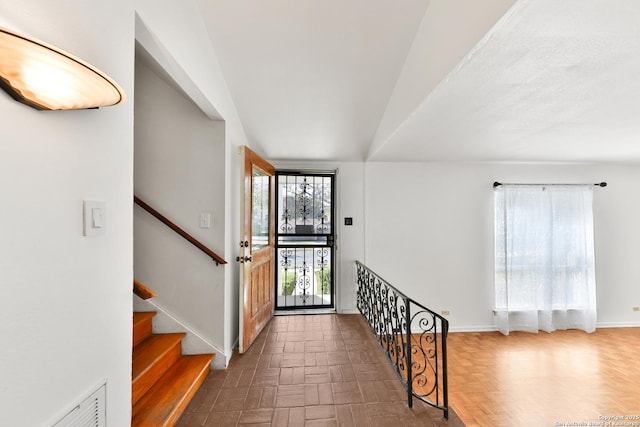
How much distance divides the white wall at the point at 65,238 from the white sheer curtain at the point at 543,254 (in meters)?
4.28

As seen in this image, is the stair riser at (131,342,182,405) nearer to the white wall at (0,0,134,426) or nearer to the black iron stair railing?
the white wall at (0,0,134,426)

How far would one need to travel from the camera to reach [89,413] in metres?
0.97

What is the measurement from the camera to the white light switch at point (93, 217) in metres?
0.95

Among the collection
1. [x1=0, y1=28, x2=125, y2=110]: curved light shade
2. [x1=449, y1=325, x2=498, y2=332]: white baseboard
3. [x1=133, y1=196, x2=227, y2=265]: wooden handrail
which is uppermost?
[x1=0, y1=28, x2=125, y2=110]: curved light shade

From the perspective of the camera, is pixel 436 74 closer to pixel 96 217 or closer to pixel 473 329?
pixel 96 217

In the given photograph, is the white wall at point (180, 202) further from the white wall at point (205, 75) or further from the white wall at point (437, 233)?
the white wall at point (437, 233)

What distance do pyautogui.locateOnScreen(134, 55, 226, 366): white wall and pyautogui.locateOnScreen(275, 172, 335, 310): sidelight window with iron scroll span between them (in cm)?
176

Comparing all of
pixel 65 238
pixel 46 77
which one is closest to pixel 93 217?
pixel 65 238

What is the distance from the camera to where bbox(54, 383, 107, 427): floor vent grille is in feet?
2.92

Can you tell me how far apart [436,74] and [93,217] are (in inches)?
72.9

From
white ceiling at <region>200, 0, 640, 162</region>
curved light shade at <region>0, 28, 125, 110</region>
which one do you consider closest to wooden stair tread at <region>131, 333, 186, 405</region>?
curved light shade at <region>0, 28, 125, 110</region>

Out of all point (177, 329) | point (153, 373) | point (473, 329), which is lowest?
point (473, 329)

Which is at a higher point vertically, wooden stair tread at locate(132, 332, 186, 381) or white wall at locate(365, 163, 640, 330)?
white wall at locate(365, 163, 640, 330)

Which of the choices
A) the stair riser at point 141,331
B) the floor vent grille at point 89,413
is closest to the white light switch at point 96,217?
the floor vent grille at point 89,413
